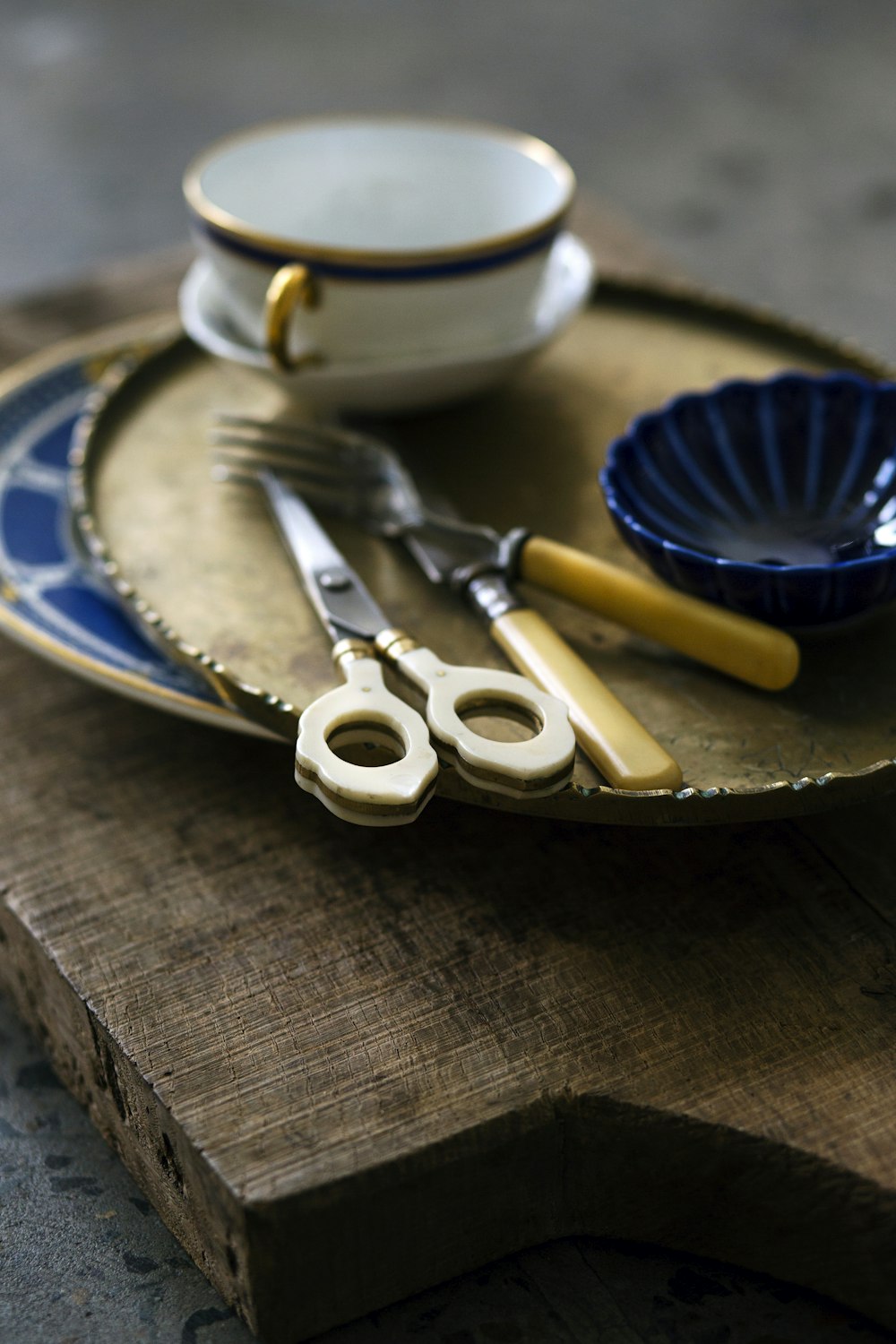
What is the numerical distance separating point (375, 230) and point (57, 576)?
0.26m

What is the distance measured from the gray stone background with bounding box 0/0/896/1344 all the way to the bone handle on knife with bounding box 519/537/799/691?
20cm

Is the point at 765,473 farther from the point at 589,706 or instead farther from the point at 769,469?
the point at 589,706

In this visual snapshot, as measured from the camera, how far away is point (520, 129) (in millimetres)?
1546

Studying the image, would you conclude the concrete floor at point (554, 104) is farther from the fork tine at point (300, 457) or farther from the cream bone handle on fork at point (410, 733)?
the cream bone handle on fork at point (410, 733)

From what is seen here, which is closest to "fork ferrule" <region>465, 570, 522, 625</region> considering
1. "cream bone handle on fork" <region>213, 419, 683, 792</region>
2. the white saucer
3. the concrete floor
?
"cream bone handle on fork" <region>213, 419, 683, 792</region>

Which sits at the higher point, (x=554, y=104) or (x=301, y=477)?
(x=301, y=477)

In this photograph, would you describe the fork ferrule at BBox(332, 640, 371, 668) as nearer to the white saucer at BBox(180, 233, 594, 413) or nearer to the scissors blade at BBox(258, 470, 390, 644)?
the scissors blade at BBox(258, 470, 390, 644)

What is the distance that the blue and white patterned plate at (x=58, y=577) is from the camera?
0.51m

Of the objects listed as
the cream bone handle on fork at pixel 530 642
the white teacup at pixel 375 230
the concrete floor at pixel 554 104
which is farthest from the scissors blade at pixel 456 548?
the concrete floor at pixel 554 104

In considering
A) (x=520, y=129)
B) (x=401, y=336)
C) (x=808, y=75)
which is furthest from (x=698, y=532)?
(x=808, y=75)

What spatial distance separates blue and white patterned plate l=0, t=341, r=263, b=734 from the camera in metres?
0.51

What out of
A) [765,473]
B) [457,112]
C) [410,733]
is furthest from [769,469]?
[457,112]

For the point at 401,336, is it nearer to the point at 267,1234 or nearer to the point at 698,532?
the point at 698,532

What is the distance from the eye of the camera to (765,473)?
571mm
